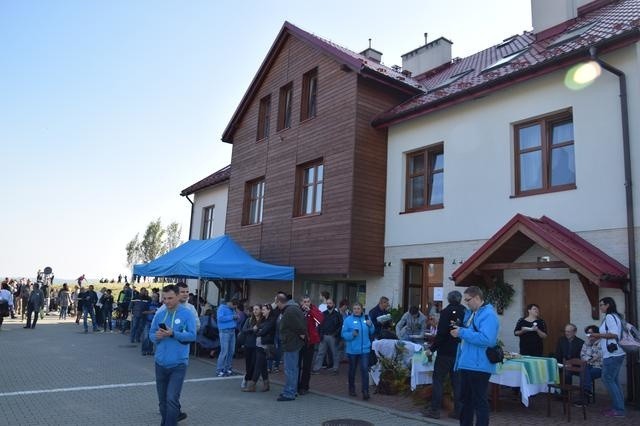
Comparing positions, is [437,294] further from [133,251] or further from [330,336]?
[133,251]

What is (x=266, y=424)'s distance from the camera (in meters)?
7.02

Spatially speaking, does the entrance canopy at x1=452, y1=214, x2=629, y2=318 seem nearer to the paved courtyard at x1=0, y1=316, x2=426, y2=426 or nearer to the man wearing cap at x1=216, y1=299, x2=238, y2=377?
the paved courtyard at x1=0, y1=316, x2=426, y2=426

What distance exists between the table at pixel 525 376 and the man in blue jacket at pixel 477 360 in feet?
6.99

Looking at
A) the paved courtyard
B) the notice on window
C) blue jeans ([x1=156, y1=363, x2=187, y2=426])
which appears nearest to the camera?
blue jeans ([x1=156, y1=363, x2=187, y2=426])

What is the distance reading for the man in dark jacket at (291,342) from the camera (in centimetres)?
873

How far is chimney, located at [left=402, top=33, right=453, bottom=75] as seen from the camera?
19922 millimetres

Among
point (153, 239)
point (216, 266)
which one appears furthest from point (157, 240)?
point (216, 266)

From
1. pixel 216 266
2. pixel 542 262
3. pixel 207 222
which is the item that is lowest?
pixel 216 266

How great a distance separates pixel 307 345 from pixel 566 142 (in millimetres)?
6690

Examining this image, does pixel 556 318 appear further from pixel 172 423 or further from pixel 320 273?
pixel 172 423

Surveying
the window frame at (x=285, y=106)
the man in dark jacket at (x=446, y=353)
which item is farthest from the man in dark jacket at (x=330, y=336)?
the window frame at (x=285, y=106)

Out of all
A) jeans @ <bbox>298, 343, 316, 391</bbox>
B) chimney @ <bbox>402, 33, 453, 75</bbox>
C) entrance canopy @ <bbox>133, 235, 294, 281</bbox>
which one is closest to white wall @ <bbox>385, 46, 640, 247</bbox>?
entrance canopy @ <bbox>133, 235, 294, 281</bbox>

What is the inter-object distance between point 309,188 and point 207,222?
9.20 metres

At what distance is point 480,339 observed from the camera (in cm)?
579
